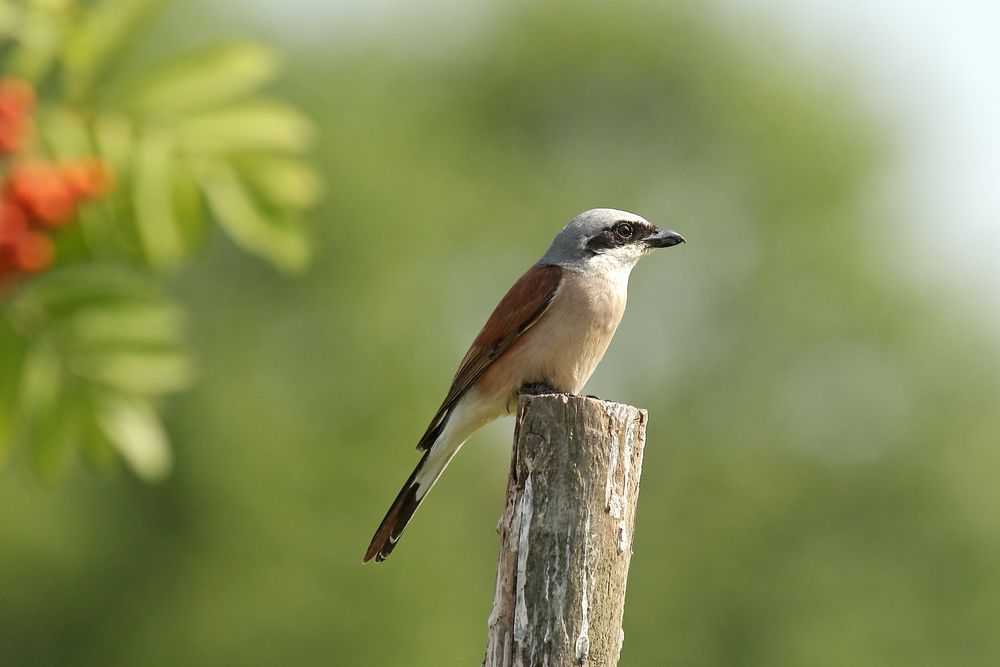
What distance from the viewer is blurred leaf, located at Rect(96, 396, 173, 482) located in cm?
399

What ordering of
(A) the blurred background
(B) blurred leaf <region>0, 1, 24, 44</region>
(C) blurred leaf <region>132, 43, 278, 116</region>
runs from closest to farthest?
1. (B) blurred leaf <region>0, 1, 24, 44</region>
2. (C) blurred leaf <region>132, 43, 278, 116</region>
3. (A) the blurred background

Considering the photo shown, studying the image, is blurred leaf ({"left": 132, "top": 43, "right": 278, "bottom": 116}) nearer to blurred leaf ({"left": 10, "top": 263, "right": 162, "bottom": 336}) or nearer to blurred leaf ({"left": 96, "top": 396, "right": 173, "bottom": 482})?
blurred leaf ({"left": 10, "top": 263, "right": 162, "bottom": 336})

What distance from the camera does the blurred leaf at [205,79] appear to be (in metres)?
4.17

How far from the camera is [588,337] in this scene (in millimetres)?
5855

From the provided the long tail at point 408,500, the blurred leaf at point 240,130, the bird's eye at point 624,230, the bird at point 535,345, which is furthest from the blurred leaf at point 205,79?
the bird's eye at point 624,230

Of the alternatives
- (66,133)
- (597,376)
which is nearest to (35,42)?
(66,133)

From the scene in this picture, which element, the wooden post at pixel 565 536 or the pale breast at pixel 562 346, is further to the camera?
the pale breast at pixel 562 346

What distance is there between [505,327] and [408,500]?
1030 mm

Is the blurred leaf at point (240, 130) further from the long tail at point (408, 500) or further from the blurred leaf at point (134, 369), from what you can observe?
the long tail at point (408, 500)

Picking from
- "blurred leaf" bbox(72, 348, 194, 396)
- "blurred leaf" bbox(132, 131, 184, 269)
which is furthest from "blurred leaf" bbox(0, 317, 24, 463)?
"blurred leaf" bbox(132, 131, 184, 269)

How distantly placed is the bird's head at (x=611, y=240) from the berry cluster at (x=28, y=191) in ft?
9.12

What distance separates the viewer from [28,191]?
147 inches

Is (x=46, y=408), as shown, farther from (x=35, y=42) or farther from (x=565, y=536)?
(x=565, y=536)

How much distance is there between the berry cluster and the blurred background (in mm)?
18296
